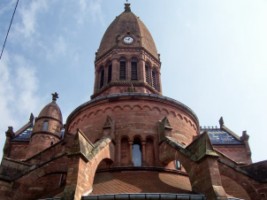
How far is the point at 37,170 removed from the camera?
1612cm

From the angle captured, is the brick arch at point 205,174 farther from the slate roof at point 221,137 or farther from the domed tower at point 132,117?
the slate roof at point 221,137

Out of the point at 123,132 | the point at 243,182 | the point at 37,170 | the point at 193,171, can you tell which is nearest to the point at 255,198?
the point at 243,182

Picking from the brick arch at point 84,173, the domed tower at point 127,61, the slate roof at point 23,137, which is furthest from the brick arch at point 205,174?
the slate roof at point 23,137

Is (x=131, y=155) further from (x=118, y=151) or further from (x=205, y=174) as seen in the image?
(x=205, y=174)

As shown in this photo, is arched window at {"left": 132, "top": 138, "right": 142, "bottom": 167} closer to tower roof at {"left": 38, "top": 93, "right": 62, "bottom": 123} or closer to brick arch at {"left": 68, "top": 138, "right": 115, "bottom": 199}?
brick arch at {"left": 68, "top": 138, "right": 115, "bottom": 199}

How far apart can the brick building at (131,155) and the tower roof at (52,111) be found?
636 cm

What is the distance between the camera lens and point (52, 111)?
28609mm

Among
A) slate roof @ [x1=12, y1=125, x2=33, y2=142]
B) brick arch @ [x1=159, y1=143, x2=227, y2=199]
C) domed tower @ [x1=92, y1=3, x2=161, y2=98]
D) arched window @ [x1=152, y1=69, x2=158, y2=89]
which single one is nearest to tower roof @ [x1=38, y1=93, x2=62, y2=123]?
slate roof @ [x1=12, y1=125, x2=33, y2=142]

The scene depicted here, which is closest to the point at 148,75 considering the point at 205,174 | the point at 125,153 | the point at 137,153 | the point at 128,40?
the point at 128,40

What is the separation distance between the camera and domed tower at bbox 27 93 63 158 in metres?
27.2

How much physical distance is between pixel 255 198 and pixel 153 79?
41.4ft

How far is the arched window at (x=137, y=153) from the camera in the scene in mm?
16545

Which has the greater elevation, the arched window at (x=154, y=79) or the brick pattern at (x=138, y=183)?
the arched window at (x=154, y=79)

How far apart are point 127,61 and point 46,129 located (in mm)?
9762
